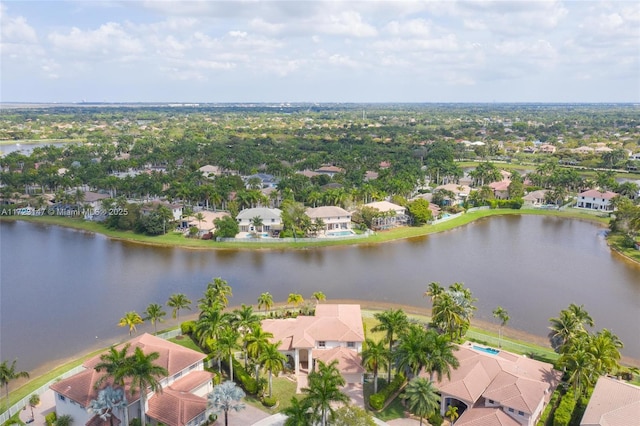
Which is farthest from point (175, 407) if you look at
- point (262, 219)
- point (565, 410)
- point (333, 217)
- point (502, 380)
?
point (333, 217)

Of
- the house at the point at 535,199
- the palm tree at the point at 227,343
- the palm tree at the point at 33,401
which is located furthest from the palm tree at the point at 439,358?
the house at the point at 535,199

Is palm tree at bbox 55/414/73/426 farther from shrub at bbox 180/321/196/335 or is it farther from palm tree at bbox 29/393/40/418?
shrub at bbox 180/321/196/335

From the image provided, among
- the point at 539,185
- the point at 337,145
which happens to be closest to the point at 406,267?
the point at 539,185

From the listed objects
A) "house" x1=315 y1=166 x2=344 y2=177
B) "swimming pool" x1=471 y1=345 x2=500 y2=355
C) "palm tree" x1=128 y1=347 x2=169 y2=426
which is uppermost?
"house" x1=315 y1=166 x2=344 y2=177

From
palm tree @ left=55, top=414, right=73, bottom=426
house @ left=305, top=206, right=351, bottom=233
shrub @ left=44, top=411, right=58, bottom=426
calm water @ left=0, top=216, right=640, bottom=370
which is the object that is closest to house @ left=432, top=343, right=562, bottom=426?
calm water @ left=0, top=216, right=640, bottom=370

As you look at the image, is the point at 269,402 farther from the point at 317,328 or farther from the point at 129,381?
the point at 129,381

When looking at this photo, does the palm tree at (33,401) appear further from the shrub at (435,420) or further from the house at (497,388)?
the house at (497,388)
